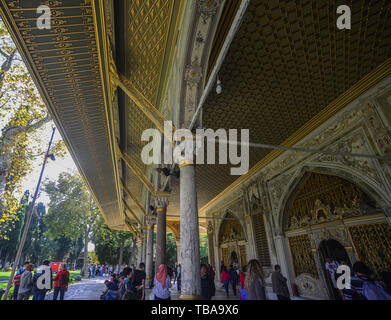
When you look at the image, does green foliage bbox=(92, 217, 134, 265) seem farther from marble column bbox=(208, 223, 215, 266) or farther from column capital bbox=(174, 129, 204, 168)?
column capital bbox=(174, 129, 204, 168)

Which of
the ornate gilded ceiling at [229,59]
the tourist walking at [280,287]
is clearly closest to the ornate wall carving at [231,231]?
the ornate gilded ceiling at [229,59]

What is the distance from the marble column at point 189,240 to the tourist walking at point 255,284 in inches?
28.8

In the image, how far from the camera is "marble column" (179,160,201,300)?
2.82 m

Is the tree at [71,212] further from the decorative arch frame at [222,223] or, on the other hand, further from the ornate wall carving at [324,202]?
the ornate wall carving at [324,202]

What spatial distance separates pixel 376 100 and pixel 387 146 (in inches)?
38.7

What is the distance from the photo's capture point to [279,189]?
22.6ft

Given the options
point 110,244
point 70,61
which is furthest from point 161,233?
point 110,244

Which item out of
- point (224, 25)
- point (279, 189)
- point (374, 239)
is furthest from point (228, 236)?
point (224, 25)

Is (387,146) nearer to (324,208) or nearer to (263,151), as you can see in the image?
(324,208)

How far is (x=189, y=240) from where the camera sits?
300 cm

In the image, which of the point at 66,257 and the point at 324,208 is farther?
the point at 66,257

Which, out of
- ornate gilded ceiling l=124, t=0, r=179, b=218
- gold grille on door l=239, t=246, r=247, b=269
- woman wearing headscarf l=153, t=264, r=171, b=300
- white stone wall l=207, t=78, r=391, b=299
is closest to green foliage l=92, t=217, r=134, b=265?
gold grille on door l=239, t=246, r=247, b=269

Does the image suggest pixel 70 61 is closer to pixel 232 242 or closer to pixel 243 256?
pixel 243 256

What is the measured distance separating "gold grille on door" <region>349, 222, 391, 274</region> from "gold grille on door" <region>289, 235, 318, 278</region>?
4.58ft
